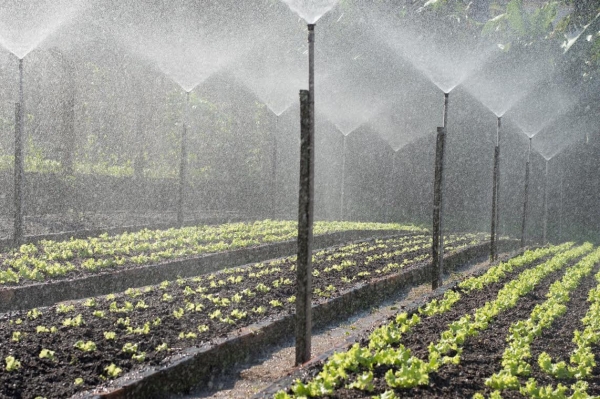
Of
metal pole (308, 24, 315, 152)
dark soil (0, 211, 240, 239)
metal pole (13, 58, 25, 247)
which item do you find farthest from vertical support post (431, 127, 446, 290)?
dark soil (0, 211, 240, 239)

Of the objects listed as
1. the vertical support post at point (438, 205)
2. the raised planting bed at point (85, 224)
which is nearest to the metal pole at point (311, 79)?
the vertical support post at point (438, 205)

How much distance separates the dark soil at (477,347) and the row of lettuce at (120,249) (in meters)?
4.04

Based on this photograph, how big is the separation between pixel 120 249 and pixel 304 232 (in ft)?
16.0

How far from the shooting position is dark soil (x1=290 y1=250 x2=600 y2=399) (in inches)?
171

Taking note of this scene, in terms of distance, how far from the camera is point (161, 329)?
5.86 meters

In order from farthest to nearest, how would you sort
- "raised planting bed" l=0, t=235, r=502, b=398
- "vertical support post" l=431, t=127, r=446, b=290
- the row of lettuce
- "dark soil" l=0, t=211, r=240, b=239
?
"dark soil" l=0, t=211, r=240, b=239, "vertical support post" l=431, t=127, r=446, b=290, the row of lettuce, "raised planting bed" l=0, t=235, r=502, b=398

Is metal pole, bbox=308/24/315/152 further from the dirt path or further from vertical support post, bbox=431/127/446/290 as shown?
vertical support post, bbox=431/127/446/290

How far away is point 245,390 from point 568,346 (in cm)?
258

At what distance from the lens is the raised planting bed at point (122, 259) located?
7.52m

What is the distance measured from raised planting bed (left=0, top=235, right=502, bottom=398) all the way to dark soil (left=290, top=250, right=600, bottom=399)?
113 centimetres

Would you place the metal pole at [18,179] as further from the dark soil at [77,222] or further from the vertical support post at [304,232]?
the vertical support post at [304,232]

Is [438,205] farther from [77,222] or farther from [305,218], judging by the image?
[77,222]

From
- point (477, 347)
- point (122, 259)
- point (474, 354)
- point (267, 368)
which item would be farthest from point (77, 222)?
point (474, 354)

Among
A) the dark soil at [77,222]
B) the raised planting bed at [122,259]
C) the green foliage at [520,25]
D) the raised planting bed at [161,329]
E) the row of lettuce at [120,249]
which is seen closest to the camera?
the raised planting bed at [161,329]
